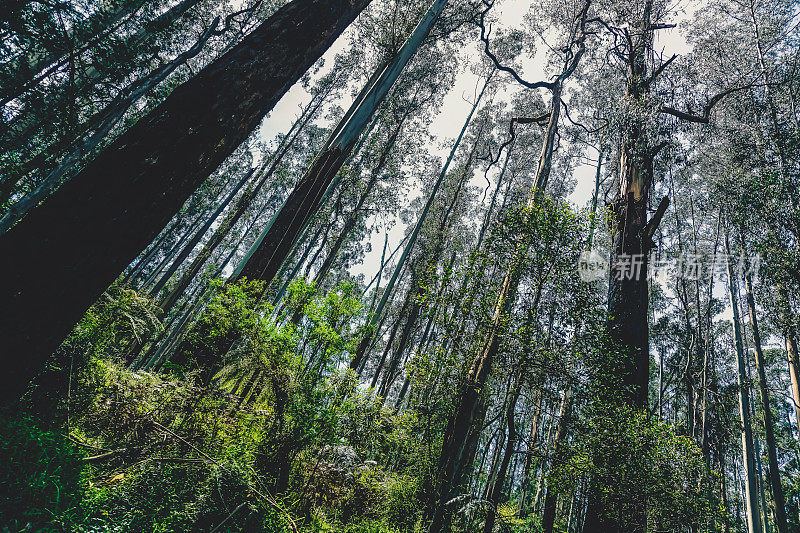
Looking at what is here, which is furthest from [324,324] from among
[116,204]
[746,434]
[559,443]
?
[746,434]

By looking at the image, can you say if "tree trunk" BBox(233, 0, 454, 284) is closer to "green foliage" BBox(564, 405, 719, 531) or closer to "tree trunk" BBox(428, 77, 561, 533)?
"tree trunk" BBox(428, 77, 561, 533)

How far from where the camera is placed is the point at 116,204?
1.89 metres

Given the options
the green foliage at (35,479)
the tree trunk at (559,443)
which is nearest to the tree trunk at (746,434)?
the tree trunk at (559,443)

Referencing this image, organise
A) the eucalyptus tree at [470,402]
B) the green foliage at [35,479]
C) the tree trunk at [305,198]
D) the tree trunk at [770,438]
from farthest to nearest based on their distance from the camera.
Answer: the tree trunk at [770,438], the tree trunk at [305,198], the eucalyptus tree at [470,402], the green foliage at [35,479]

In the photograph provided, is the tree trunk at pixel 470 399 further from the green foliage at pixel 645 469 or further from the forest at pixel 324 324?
the green foliage at pixel 645 469

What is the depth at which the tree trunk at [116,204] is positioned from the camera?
1593mm

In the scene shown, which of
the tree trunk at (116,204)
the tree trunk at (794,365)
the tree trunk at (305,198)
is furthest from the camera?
the tree trunk at (794,365)

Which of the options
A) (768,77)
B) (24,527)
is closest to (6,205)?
(24,527)

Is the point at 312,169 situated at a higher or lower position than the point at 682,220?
lower

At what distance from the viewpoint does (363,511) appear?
4.39 meters

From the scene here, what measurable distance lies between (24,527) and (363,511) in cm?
372

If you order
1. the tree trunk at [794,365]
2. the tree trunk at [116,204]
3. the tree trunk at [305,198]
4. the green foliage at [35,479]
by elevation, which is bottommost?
the green foliage at [35,479]

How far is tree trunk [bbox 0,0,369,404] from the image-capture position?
5.23 ft

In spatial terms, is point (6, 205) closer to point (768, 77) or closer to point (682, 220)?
point (768, 77)
